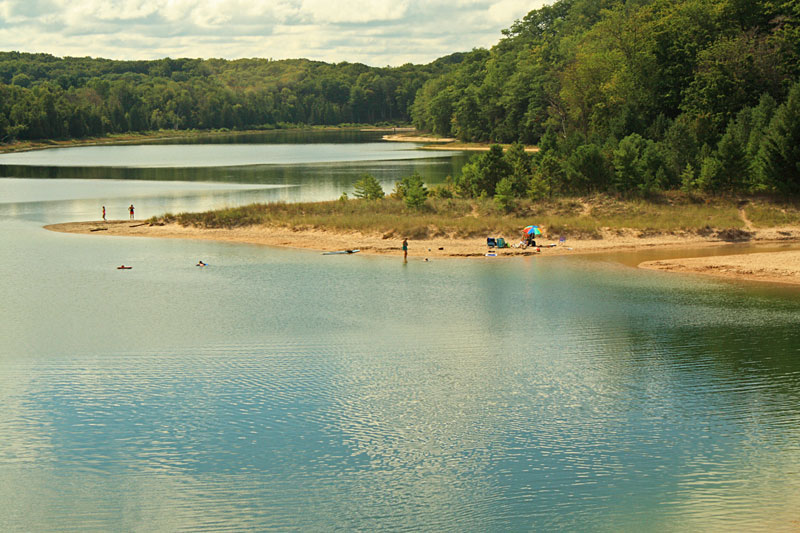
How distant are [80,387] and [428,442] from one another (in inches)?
524


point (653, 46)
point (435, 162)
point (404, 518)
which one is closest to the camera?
point (404, 518)

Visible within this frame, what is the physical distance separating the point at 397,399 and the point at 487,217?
124 feet

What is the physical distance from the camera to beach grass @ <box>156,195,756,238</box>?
61969 mm

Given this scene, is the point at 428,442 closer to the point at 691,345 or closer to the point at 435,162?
the point at 691,345

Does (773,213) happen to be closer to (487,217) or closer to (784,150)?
(784,150)

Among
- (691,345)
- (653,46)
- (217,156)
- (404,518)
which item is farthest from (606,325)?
(217,156)

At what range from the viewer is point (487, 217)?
213ft

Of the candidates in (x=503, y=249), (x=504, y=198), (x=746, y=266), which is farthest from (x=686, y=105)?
(x=746, y=266)

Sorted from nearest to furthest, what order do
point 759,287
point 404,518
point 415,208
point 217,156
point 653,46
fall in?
point 404,518
point 759,287
point 415,208
point 653,46
point 217,156

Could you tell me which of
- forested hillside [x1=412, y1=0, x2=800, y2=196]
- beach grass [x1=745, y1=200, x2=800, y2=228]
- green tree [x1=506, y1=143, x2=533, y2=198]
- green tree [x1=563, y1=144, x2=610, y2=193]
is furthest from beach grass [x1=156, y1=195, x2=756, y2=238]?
green tree [x1=506, y1=143, x2=533, y2=198]

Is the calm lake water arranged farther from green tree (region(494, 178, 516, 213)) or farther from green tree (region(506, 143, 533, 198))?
green tree (region(506, 143, 533, 198))

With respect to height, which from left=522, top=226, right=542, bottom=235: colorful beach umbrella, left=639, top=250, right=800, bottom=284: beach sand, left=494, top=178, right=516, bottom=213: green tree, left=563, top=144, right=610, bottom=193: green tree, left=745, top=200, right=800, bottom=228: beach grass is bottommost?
left=639, top=250, right=800, bottom=284: beach sand

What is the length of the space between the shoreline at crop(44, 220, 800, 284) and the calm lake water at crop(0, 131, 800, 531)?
333 cm

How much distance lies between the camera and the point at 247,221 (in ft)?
227
